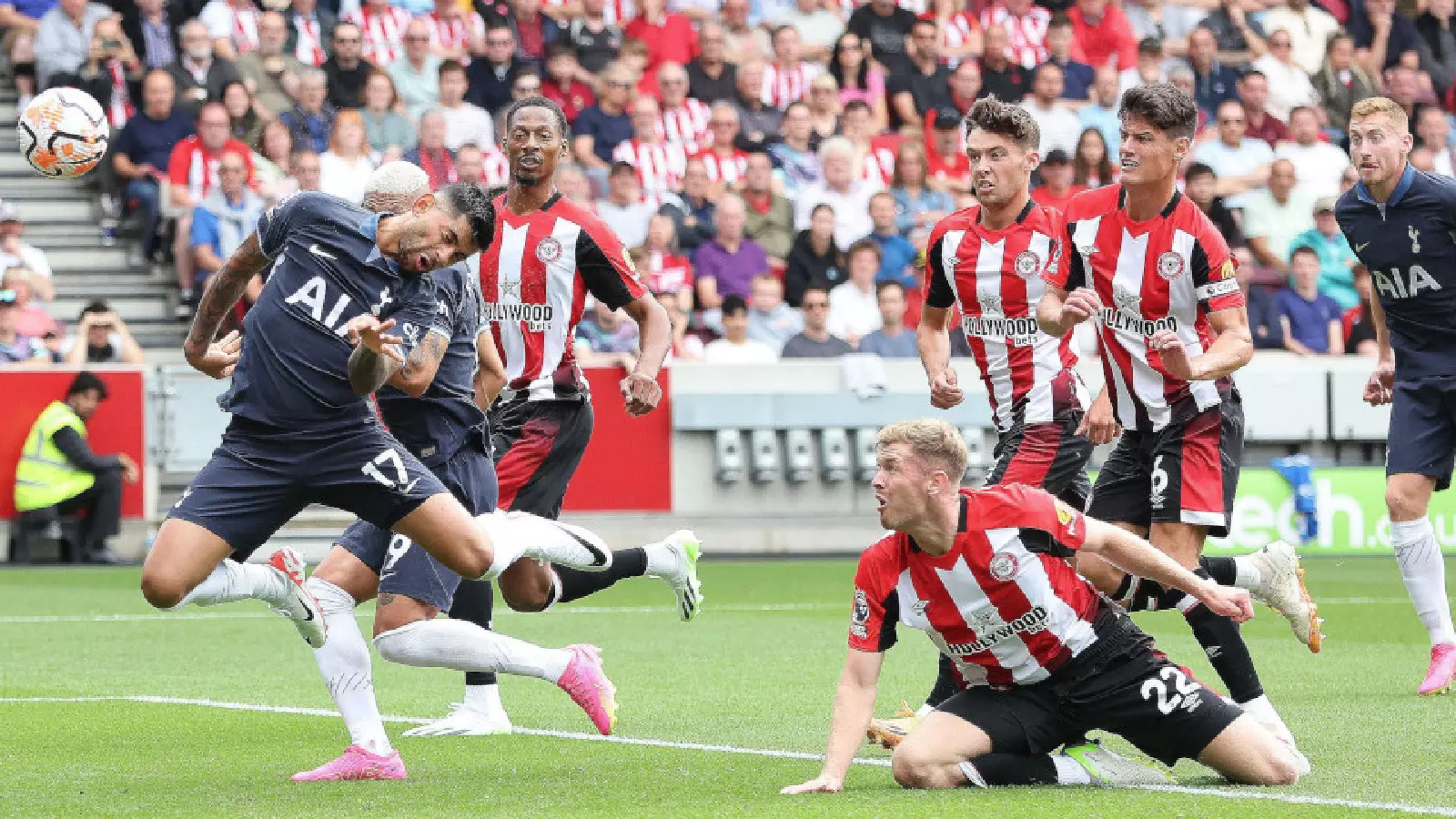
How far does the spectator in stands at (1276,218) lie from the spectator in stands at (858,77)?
3.62 metres

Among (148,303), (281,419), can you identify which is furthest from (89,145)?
(148,303)

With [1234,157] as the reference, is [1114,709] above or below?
below

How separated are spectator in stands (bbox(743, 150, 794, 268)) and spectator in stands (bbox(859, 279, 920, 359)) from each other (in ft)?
4.18

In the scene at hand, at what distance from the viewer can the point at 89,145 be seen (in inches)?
406

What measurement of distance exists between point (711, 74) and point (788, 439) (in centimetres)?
426

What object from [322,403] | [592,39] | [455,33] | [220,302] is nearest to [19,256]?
[455,33]

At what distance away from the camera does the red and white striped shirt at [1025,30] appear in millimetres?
23094

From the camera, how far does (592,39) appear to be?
2127cm

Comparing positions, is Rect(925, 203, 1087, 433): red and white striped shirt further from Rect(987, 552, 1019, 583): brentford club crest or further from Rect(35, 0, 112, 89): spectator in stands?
Rect(35, 0, 112, 89): spectator in stands

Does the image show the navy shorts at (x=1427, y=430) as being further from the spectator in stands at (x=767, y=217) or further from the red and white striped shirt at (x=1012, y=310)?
the spectator in stands at (x=767, y=217)

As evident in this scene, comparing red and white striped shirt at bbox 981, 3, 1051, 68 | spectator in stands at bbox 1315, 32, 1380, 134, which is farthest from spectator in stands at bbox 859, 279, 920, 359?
spectator in stands at bbox 1315, 32, 1380, 134

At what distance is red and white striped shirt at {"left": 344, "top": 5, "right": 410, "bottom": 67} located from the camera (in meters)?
20.5

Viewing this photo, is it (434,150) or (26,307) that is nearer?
(26,307)

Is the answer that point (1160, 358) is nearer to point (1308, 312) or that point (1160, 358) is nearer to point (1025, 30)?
point (1308, 312)
